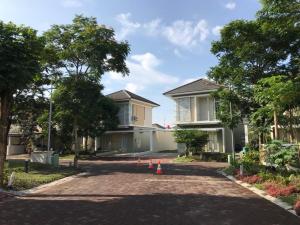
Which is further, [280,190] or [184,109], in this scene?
[184,109]

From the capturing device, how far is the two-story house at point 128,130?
154 ft

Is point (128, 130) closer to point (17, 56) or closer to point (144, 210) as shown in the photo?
point (17, 56)

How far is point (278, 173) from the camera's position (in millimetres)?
18172

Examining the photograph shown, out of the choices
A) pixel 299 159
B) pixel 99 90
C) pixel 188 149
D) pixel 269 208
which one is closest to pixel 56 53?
pixel 99 90

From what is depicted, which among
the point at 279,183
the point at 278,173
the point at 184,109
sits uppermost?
the point at 184,109

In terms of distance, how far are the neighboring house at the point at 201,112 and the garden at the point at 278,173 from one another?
15.7 metres

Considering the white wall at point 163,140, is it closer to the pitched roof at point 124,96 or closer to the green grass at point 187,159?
the pitched roof at point 124,96

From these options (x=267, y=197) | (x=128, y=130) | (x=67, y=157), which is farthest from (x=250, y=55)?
(x=128, y=130)

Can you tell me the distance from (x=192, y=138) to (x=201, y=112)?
6.65m

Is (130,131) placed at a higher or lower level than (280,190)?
higher

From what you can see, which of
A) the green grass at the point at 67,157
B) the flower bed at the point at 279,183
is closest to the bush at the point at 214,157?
the flower bed at the point at 279,183

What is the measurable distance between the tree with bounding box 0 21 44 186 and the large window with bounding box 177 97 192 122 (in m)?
25.3

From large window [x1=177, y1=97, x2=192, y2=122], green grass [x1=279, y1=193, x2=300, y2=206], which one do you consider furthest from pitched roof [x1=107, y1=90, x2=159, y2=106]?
green grass [x1=279, y1=193, x2=300, y2=206]

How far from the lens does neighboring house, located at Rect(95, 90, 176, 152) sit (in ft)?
154
